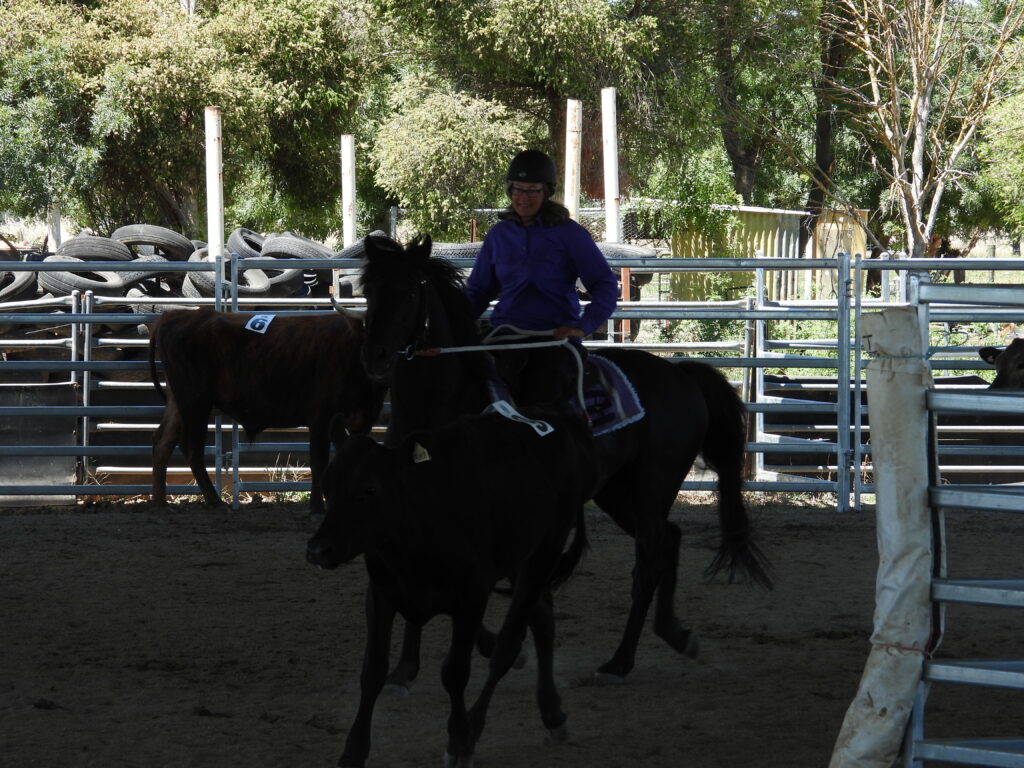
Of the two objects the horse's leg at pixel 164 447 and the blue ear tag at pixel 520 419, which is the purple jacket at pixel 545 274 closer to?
the blue ear tag at pixel 520 419

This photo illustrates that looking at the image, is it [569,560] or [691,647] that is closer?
[569,560]

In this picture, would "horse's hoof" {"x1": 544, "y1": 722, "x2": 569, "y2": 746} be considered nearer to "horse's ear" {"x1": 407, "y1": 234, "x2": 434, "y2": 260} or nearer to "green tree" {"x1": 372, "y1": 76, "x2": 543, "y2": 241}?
"horse's ear" {"x1": 407, "y1": 234, "x2": 434, "y2": 260}

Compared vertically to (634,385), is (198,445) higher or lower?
lower

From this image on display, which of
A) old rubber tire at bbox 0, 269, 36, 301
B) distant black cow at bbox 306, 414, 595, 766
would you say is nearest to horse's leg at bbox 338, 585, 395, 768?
distant black cow at bbox 306, 414, 595, 766

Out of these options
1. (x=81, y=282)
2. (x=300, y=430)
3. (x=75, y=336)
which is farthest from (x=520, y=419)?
(x=81, y=282)

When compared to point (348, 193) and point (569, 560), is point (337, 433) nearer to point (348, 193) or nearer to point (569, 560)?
point (569, 560)

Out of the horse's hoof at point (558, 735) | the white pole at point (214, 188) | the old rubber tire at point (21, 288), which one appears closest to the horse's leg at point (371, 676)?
the horse's hoof at point (558, 735)

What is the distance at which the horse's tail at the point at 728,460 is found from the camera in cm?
586

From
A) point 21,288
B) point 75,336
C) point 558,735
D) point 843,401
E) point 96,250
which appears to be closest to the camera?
point 558,735

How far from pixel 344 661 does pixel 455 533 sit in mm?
1753

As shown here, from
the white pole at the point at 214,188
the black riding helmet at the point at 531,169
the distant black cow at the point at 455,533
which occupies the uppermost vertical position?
the white pole at the point at 214,188

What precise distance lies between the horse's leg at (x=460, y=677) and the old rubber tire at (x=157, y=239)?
38.8ft

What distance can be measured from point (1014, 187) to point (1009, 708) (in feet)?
80.8

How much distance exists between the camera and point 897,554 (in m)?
2.97
